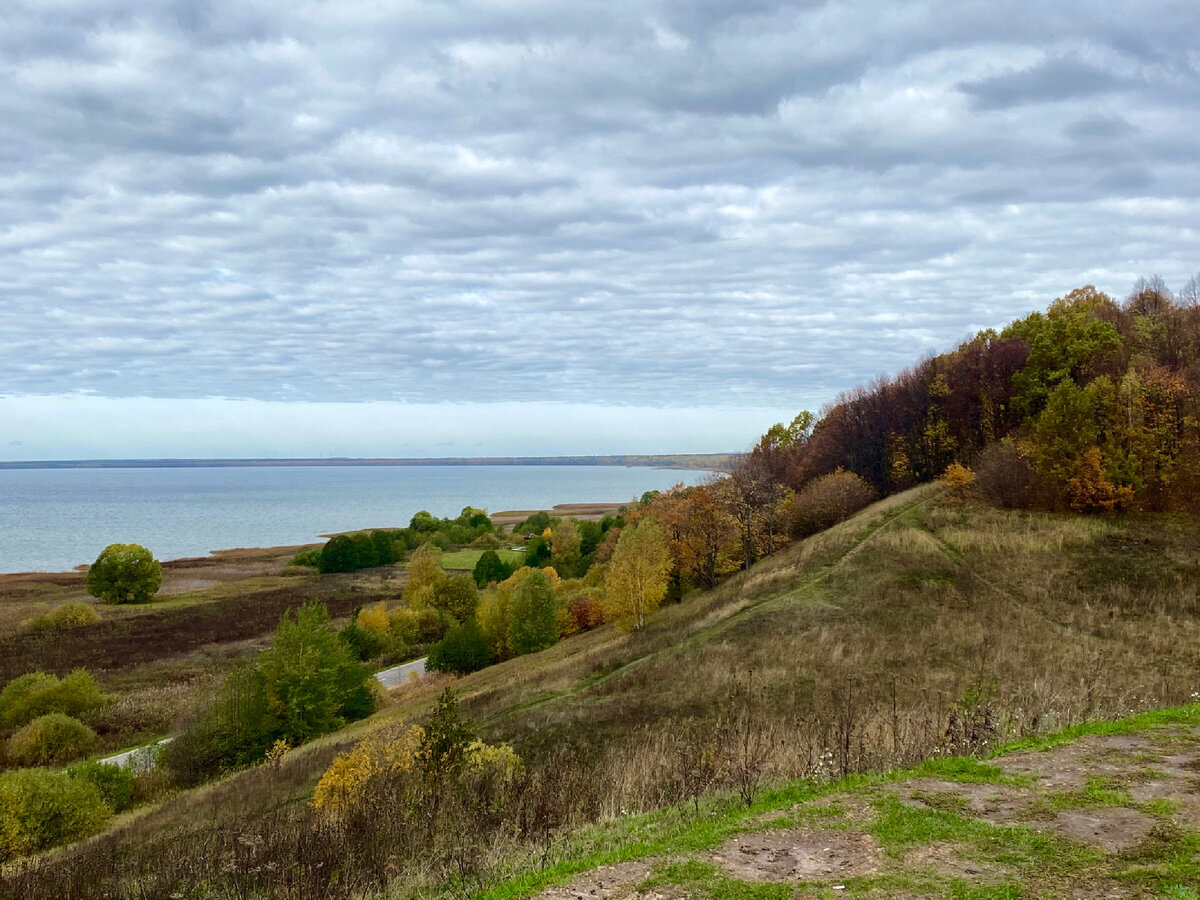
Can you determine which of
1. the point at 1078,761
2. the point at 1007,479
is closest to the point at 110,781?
the point at 1078,761

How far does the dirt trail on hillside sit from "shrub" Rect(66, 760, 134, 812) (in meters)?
33.2

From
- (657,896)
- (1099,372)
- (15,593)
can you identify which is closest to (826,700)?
(657,896)

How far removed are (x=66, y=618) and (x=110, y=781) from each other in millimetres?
52408

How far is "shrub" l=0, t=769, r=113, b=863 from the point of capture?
83.7ft

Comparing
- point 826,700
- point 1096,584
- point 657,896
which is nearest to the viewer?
point 657,896

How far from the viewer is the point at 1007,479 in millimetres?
43562

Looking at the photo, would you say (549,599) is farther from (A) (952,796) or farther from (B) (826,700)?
(A) (952,796)

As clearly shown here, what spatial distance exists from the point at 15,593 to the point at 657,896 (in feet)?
359

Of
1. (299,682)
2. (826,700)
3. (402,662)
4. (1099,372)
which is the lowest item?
(402,662)

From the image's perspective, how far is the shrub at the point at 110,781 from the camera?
1253 inches

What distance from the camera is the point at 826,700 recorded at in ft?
77.3

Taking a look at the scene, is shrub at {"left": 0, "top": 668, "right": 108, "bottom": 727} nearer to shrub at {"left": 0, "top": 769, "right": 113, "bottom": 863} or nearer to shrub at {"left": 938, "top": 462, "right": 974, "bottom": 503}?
shrub at {"left": 0, "top": 769, "right": 113, "bottom": 863}

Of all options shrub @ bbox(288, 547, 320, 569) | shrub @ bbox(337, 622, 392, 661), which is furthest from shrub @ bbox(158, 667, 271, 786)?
shrub @ bbox(288, 547, 320, 569)

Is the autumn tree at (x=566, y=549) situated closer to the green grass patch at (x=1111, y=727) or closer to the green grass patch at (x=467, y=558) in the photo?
the green grass patch at (x=467, y=558)
